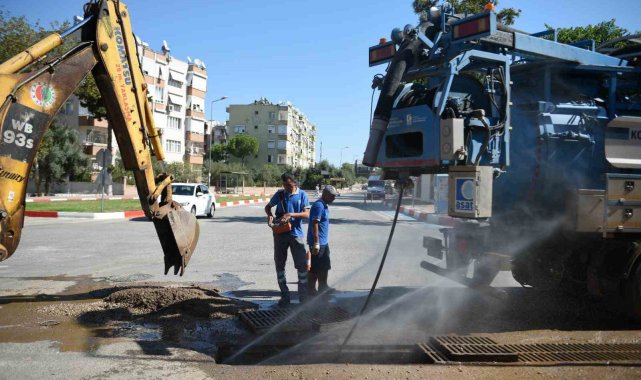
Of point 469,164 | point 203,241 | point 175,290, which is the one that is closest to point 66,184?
point 203,241

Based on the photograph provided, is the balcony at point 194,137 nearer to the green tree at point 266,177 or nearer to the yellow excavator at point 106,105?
the green tree at point 266,177

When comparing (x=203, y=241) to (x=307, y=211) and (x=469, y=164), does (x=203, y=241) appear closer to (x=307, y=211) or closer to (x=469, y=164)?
(x=307, y=211)

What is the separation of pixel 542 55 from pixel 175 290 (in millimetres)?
5441

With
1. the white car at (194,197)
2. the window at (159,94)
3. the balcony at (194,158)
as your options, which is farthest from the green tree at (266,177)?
the white car at (194,197)

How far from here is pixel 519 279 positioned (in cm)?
725

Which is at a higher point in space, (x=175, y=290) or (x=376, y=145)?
(x=376, y=145)

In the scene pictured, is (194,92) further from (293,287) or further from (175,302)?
(175,302)

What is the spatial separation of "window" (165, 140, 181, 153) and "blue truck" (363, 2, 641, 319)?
62435 mm

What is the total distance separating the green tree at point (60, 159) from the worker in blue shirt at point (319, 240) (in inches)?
1477

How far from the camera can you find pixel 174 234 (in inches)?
231

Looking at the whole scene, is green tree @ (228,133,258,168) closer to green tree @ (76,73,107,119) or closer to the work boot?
green tree @ (76,73,107,119)

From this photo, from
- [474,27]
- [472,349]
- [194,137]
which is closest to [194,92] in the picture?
[194,137]

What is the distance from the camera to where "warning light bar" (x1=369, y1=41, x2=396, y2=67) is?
6.09 meters

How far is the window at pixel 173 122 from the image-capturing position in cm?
6575
